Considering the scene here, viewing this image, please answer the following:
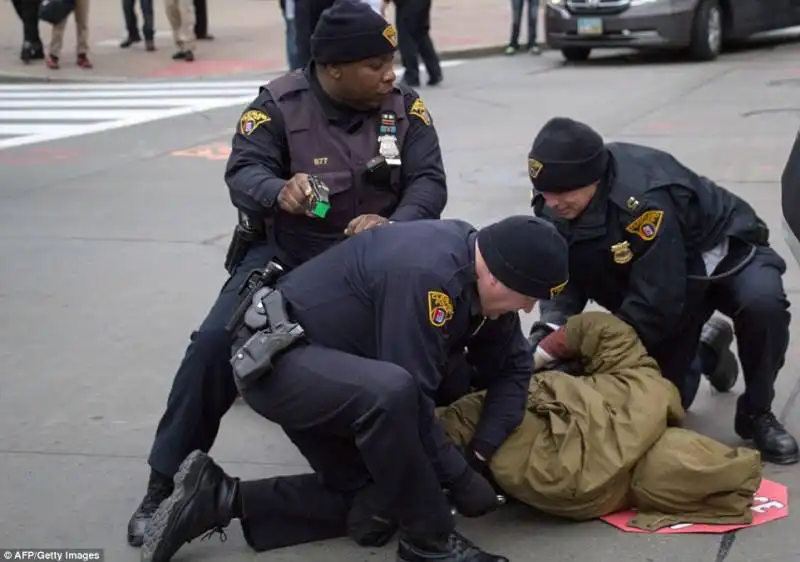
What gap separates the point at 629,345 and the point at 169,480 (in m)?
1.51

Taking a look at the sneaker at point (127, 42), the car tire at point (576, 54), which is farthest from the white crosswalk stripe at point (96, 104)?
the sneaker at point (127, 42)

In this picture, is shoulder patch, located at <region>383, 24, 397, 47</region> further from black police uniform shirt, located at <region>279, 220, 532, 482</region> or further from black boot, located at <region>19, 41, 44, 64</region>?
black boot, located at <region>19, 41, 44, 64</region>

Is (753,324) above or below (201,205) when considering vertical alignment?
above

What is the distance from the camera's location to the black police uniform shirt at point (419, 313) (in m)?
3.35

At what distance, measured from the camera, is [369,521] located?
12.0 ft

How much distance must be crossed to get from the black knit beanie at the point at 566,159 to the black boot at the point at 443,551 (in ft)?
3.80

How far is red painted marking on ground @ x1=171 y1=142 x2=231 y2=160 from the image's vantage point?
33.2 ft

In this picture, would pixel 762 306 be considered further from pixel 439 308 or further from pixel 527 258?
pixel 439 308

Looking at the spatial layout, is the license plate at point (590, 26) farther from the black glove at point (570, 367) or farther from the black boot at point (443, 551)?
the black boot at point (443, 551)

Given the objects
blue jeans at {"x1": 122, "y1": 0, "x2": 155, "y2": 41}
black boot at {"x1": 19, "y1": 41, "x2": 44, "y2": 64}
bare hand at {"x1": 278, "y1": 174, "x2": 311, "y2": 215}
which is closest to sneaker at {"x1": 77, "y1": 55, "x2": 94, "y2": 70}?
black boot at {"x1": 19, "y1": 41, "x2": 44, "y2": 64}

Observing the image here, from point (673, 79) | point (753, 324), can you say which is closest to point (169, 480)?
point (753, 324)

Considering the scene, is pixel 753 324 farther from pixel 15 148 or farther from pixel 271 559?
pixel 15 148

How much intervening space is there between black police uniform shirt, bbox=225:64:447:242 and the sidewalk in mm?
12247

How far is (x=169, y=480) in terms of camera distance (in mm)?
3820
